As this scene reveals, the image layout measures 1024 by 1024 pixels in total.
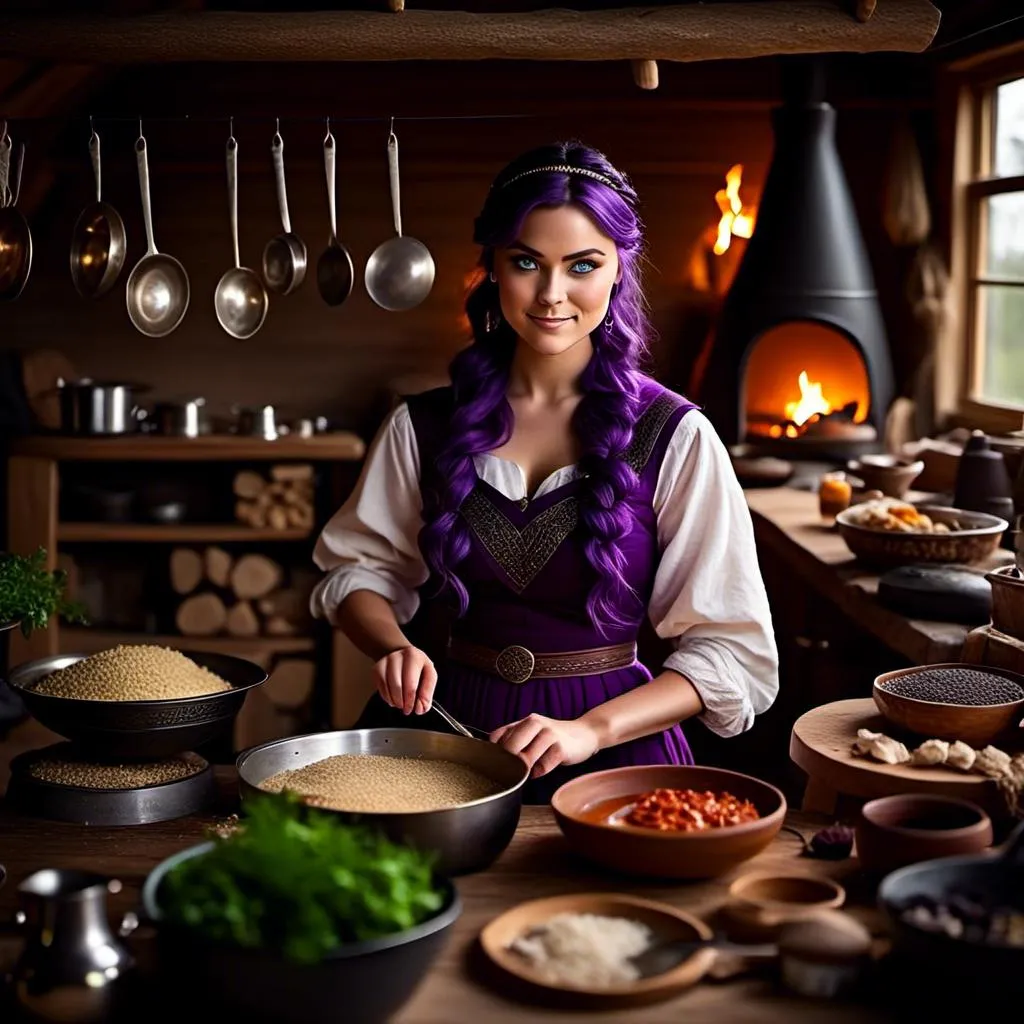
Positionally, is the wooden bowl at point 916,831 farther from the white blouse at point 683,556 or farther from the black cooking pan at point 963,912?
the white blouse at point 683,556

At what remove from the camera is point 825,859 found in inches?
→ 70.2

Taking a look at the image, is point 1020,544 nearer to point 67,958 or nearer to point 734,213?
point 67,958

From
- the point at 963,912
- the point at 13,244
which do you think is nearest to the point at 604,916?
the point at 963,912

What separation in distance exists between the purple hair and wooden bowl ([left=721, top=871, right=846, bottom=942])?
0.85m

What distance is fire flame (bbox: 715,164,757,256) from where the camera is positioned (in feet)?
16.8

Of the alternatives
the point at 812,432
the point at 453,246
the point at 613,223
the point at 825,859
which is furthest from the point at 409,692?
the point at 453,246

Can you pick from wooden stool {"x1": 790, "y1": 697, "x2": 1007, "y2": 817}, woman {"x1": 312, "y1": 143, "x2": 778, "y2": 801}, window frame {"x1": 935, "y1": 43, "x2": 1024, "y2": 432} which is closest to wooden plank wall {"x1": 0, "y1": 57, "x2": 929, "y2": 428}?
A: window frame {"x1": 935, "y1": 43, "x2": 1024, "y2": 432}

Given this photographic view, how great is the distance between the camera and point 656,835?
1.66 meters

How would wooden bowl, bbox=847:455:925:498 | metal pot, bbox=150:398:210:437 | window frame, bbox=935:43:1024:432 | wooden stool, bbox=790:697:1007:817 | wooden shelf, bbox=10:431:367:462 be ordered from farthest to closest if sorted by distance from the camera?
metal pot, bbox=150:398:210:437
wooden shelf, bbox=10:431:367:462
window frame, bbox=935:43:1024:432
wooden bowl, bbox=847:455:925:498
wooden stool, bbox=790:697:1007:817

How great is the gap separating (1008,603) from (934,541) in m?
0.89

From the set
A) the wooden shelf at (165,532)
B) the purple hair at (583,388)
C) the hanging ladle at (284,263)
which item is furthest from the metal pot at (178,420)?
the purple hair at (583,388)

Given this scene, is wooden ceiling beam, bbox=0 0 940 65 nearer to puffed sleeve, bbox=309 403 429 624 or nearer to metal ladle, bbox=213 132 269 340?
metal ladle, bbox=213 132 269 340

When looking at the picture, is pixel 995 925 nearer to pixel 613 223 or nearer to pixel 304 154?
pixel 613 223

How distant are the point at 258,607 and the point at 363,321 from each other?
3.55 feet
